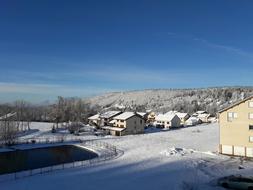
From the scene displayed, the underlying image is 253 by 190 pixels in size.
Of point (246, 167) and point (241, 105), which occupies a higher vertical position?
point (241, 105)

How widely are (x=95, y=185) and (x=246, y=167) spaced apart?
16.0 meters

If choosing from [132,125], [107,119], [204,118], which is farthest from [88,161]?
[204,118]

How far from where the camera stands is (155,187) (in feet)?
81.5

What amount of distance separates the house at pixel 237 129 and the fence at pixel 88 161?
1387 cm

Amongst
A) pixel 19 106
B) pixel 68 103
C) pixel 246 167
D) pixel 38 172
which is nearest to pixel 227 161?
pixel 246 167

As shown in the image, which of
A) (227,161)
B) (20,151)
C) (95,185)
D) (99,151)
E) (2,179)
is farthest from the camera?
(20,151)

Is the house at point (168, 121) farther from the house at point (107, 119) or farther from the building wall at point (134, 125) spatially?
the building wall at point (134, 125)

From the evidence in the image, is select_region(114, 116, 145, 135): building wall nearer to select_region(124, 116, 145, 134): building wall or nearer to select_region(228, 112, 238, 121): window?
select_region(124, 116, 145, 134): building wall

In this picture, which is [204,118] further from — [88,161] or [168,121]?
[88,161]

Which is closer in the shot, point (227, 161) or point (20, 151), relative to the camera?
point (227, 161)

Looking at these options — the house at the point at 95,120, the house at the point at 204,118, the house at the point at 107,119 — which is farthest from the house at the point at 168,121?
the house at the point at 204,118

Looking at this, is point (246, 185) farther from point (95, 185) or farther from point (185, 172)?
point (95, 185)

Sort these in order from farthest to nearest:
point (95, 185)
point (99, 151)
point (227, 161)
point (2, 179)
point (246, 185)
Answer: point (99, 151) → point (227, 161) → point (2, 179) → point (95, 185) → point (246, 185)

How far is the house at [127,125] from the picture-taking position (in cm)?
7006
